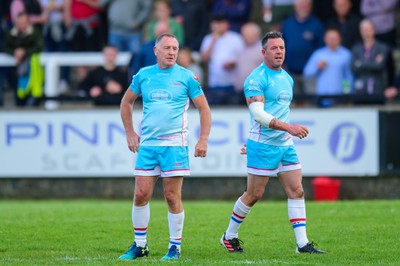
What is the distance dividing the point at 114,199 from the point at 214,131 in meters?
2.37

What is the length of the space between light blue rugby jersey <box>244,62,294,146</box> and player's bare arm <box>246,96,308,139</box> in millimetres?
77

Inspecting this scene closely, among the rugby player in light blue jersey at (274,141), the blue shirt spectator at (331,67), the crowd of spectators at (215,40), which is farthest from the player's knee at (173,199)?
the blue shirt spectator at (331,67)

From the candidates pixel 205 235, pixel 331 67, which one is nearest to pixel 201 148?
Result: pixel 205 235

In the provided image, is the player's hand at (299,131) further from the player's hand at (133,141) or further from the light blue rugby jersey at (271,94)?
the player's hand at (133,141)

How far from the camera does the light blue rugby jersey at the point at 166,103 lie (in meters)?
11.0

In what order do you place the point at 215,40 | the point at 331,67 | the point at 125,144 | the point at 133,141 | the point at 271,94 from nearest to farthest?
the point at 133,141, the point at 271,94, the point at 331,67, the point at 125,144, the point at 215,40

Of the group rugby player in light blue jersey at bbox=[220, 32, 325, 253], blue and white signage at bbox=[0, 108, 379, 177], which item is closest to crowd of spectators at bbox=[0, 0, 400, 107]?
blue and white signage at bbox=[0, 108, 379, 177]

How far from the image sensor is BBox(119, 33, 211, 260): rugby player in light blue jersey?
11000mm

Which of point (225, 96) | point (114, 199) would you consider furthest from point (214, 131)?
point (114, 199)

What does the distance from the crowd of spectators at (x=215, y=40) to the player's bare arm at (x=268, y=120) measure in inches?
327

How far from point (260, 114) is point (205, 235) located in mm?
2853

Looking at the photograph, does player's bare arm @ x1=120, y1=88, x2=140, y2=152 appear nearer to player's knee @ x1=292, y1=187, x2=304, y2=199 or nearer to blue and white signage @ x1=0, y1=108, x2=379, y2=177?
player's knee @ x1=292, y1=187, x2=304, y2=199

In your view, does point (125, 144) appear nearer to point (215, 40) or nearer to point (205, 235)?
point (215, 40)

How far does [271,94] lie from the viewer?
11.3 metres
